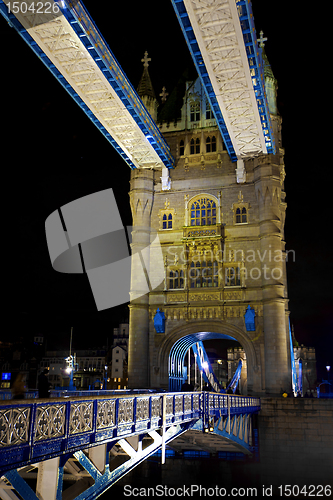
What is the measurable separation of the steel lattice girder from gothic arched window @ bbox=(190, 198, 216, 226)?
4807 mm

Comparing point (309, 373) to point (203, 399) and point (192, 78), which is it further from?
point (203, 399)

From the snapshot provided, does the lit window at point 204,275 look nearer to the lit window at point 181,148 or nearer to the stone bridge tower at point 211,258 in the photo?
the stone bridge tower at point 211,258

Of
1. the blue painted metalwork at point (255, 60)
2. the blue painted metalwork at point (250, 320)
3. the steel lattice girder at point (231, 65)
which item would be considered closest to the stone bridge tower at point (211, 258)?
the blue painted metalwork at point (250, 320)

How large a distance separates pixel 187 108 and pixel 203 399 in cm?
2969

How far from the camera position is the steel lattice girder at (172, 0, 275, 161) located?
26.3 m

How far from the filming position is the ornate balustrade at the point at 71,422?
715 cm

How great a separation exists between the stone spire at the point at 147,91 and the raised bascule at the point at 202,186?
0.12 m

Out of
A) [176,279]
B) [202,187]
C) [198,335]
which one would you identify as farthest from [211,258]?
[198,335]

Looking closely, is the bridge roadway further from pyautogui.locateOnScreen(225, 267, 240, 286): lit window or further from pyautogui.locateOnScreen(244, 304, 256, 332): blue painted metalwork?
pyautogui.locateOnScreen(225, 267, 240, 286): lit window

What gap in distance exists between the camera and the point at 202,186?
3891 centimetres

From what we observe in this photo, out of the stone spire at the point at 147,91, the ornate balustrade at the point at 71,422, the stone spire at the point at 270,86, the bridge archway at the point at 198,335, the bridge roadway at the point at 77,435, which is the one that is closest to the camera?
the ornate balustrade at the point at 71,422

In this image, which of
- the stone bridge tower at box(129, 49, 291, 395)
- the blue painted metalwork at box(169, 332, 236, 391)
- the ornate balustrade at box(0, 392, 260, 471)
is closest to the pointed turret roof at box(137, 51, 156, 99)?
Result: the stone bridge tower at box(129, 49, 291, 395)

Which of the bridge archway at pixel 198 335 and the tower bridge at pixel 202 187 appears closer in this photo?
the tower bridge at pixel 202 187

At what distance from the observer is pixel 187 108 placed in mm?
41688
